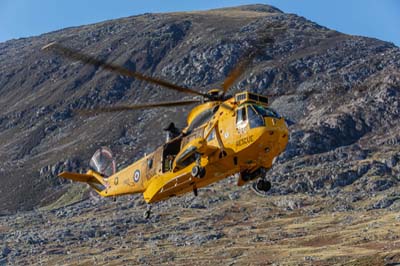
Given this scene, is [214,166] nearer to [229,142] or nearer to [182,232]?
[229,142]

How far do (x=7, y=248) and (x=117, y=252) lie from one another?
3555cm

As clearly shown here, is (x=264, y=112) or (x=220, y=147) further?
(x=220, y=147)

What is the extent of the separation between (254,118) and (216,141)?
3.24 metres

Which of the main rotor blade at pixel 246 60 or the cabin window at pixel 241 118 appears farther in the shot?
the cabin window at pixel 241 118

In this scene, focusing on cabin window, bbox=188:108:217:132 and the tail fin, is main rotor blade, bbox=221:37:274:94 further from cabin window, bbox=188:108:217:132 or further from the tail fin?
the tail fin

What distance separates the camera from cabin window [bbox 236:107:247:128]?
1486 inches

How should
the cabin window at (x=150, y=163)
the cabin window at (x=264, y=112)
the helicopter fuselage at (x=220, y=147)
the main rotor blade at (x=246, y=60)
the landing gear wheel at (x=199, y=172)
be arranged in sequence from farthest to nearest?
1. the cabin window at (x=150, y=163)
2. the landing gear wheel at (x=199, y=172)
3. the cabin window at (x=264, y=112)
4. the helicopter fuselage at (x=220, y=147)
5. the main rotor blade at (x=246, y=60)

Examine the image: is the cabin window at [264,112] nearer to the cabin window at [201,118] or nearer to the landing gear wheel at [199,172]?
the cabin window at [201,118]

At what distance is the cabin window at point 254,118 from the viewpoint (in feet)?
Result: 122

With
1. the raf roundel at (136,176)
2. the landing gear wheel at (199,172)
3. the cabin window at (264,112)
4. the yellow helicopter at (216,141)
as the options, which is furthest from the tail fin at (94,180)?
the cabin window at (264,112)

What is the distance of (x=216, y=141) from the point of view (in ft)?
129

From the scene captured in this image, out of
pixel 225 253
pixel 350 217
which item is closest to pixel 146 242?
pixel 225 253

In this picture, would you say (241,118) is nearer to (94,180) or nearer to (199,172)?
(199,172)

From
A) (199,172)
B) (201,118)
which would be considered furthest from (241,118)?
(201,118)
